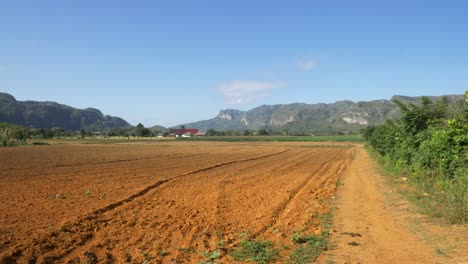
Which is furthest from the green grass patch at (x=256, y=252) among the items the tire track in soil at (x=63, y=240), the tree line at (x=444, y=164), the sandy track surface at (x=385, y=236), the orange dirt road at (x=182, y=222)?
the tree line at (x=444, y=164)

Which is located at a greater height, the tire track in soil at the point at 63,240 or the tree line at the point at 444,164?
the tree line at the point at 444,164

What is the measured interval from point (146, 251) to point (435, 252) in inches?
→ 200

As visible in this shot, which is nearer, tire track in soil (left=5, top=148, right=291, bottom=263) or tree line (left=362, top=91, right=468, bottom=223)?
tire track in soil (left=5, top=148, right=291, bottom=263)

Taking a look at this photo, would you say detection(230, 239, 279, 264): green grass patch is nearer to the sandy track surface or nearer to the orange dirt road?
the orange dirt road

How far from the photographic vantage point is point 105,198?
458 inches

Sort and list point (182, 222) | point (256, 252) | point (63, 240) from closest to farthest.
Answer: point (256, 252) < point (63, 240) < point (182, 222)

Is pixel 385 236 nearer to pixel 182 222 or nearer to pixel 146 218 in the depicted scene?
pixel 182 222

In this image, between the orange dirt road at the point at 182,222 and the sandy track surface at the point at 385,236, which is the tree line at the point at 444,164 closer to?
the sandy track surface at the point at 385,236

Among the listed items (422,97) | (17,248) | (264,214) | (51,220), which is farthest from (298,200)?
(422,97)

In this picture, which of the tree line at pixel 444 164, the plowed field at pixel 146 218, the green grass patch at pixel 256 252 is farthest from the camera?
the tree line at pixel 444 164

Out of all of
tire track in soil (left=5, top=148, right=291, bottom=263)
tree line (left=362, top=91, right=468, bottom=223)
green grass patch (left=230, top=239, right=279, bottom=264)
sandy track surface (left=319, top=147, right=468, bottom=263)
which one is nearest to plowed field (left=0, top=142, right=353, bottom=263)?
tire track in soil (left=5, top=148, right=291, bottom=263)

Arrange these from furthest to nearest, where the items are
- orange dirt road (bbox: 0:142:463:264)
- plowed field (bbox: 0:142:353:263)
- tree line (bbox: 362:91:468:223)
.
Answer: tree line (bbox: 362:91:468:223)
plowed field (bbox: 0:142:353:263)
orange dirt road (bbox: 0:142:463:264)

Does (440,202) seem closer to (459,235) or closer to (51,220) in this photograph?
(459,235)

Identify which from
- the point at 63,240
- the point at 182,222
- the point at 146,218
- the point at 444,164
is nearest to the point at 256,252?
the point at 182,222
